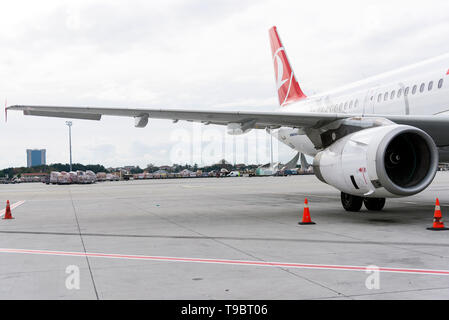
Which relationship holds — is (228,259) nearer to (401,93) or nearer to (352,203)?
(352,203)

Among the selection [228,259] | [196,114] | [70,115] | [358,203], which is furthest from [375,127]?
[70,115]

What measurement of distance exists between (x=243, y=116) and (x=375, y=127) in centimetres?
344

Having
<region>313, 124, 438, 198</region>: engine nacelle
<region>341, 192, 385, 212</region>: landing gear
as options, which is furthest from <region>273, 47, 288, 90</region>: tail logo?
<region>313, 124, 438, 198</region>: engine nacelle

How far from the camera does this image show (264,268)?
587 cm

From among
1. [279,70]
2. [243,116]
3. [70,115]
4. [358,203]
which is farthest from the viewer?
[279,70]

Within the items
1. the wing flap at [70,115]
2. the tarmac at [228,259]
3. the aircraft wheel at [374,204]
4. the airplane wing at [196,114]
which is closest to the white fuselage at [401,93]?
the airplane wing at [196,114]

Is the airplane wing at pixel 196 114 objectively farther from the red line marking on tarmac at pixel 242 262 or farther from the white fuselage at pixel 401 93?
the red line marking on tarmac at pixel 242 262

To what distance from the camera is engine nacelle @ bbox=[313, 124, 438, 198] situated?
380 inches

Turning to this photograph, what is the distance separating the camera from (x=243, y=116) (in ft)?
40.8

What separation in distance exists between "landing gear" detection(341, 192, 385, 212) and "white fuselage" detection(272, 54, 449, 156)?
2.23 metres

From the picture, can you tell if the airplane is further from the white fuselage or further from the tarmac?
the tarmac

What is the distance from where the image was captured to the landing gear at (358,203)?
41.3ft
